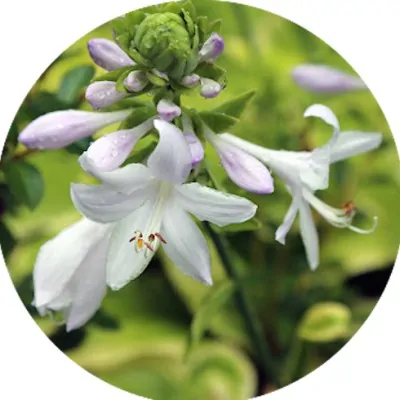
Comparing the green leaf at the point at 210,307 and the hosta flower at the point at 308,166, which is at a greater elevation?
the hosta flower at the point at 308,166

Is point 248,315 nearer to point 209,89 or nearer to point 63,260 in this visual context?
point 63,260

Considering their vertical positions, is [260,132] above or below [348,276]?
above

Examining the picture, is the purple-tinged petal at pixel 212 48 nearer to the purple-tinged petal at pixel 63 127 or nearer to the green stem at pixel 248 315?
the purple-tinged petal at pixel 63 127

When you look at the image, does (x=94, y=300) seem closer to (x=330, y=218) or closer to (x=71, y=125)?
(x=71, y=125)

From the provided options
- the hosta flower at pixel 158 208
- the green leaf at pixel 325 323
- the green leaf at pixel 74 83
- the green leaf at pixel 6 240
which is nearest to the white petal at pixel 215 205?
the hosta flower at pixel 158 208

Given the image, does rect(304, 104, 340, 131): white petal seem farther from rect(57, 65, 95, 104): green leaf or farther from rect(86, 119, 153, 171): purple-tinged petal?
rect(57, 65, 95, 104): green leaf

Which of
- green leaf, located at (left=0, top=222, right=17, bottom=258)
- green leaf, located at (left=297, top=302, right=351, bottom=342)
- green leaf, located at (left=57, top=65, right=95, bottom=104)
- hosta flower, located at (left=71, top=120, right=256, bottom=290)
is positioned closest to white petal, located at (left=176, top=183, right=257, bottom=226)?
hosta flower, located at (left=71, top=120, right=256, bottom=290)

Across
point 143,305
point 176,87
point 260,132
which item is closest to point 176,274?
point 143,305
